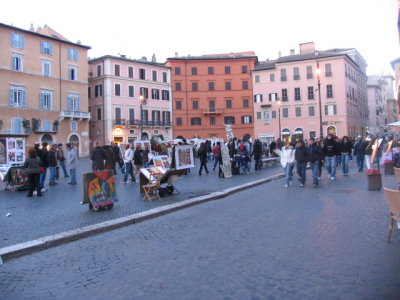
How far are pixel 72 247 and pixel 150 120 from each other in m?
54.1

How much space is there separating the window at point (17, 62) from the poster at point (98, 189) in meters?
39.8

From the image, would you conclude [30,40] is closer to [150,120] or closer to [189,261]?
[150,120]

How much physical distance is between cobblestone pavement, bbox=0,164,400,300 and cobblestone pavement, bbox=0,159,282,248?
90 cm

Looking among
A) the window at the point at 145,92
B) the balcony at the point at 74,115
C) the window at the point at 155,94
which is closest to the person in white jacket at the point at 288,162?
the balcony at the point at 74,115

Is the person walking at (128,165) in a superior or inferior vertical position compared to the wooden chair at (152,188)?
superior

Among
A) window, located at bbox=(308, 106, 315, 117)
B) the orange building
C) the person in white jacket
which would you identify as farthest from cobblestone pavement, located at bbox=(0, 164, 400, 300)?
the orange building

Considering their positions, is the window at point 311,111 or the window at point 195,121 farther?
the window at point 195,121

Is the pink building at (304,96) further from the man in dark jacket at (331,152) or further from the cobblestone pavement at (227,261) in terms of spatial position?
the cobblestone pavement at (227,261)

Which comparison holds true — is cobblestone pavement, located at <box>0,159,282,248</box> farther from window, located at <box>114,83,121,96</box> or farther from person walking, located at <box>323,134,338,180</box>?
window, located at <box>114,83,121,96</box>

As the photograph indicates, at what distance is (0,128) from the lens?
4147cm

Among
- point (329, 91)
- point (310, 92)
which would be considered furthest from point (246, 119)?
point (329, 91)

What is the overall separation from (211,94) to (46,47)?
27.9 metres

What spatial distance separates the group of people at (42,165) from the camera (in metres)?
12.3

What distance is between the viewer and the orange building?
65188mm
